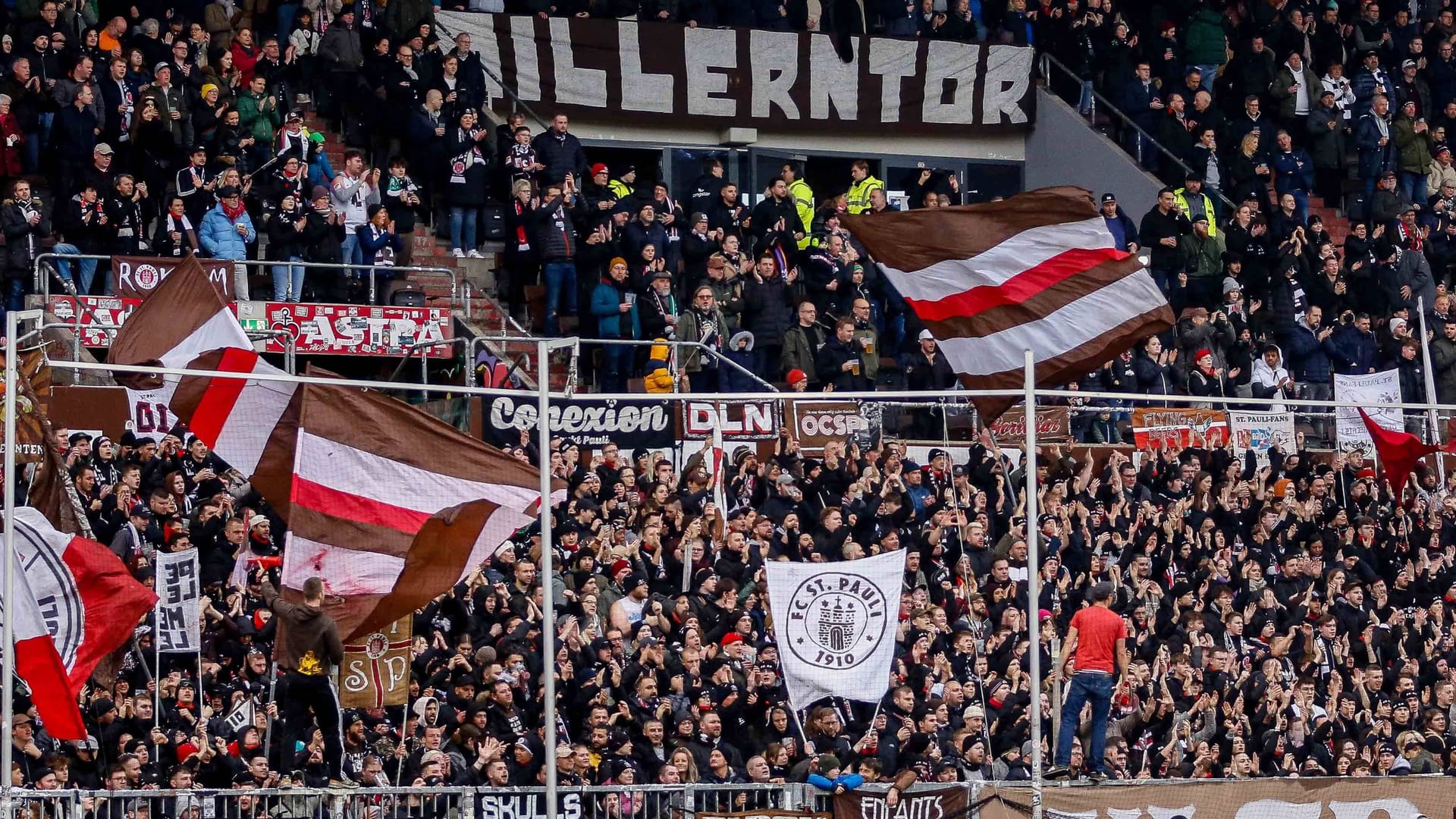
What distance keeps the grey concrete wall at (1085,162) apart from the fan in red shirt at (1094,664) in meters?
17.2

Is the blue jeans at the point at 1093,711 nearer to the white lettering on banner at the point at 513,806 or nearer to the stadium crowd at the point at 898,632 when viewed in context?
the stadium crowd at the point at 898,632

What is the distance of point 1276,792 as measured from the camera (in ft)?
55.5

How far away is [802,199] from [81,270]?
9646 millimetres

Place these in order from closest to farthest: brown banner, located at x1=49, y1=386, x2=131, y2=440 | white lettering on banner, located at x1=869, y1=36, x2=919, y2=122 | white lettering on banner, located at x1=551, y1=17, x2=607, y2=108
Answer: brown banner, located at x1=49, y1=386, x2=131, y2=440 → white lettering on banner, located at x1=551, y1=17, x2=607, y2=108 → white lettering on banner, located at x1=869, y1=36, x2=919, y2=122

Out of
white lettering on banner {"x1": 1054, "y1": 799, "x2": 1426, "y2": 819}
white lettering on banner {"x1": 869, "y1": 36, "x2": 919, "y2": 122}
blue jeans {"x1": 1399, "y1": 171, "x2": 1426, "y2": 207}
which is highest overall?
white lettering on banner {"x1": 869, "y1": 36, "x2": 919, "y2": 122}

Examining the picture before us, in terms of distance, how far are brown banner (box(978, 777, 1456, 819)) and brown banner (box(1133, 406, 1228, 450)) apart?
374 inches

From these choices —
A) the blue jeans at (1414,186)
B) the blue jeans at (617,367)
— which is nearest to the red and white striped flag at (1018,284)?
the blue jeans at (617,367)

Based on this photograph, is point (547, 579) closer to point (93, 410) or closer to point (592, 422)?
point (93, 410)

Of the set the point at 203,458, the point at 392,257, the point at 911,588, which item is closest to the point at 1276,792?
the point at 911,588

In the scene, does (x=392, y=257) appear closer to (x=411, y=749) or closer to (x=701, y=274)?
(x=701, y=274)

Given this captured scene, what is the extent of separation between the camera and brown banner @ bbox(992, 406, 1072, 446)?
26.1 m

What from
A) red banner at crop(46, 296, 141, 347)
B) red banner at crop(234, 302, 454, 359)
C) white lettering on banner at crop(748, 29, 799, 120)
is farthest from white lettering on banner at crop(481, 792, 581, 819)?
white lettering on banner at crop(748, 29, 799, 120)

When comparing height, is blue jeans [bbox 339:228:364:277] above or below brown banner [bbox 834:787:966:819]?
above

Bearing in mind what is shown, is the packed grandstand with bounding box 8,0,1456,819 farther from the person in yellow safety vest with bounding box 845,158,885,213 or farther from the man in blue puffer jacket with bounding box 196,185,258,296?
the person in yellow safety vest with bounding box 845,158,885,213
